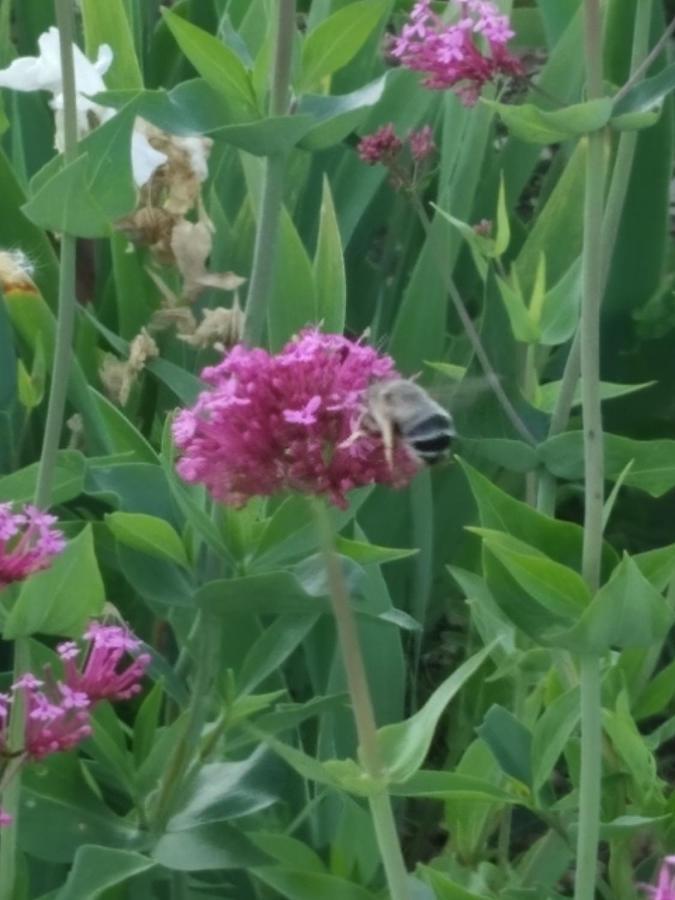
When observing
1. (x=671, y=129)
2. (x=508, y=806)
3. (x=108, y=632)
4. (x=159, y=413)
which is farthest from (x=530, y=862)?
(x=671, y=129)

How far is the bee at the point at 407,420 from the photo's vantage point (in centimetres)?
65

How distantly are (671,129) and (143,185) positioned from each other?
0.52 metres

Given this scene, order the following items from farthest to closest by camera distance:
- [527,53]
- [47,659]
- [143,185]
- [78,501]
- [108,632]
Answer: [527,53], [78,501], [143,185], [47,659], [108,632]

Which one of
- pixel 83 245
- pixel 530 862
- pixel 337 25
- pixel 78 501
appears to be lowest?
pixel 530 862

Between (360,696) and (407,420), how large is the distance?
15 cm

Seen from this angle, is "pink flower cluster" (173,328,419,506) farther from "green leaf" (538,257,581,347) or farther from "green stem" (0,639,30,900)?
"green leaf" (538,257,581,347)

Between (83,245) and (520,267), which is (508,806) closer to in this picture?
(520,267)

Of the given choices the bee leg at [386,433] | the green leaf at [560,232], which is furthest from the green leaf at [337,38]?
the green leaf at [560,232]

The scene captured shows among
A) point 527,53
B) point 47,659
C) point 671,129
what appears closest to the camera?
point 47,659

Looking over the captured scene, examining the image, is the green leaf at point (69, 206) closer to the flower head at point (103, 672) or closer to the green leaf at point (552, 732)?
the flower head at point (103, 672)

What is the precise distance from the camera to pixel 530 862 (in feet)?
3.10

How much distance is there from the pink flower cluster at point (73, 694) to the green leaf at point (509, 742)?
204 millimetres

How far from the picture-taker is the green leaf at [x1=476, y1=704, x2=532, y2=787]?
33.0 inches

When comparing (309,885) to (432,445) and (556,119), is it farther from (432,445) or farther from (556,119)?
(556,119)
